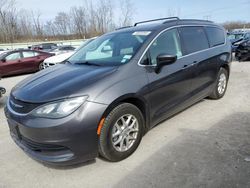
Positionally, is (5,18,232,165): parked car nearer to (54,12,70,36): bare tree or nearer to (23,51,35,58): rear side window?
(23,51,35,58): rear side window

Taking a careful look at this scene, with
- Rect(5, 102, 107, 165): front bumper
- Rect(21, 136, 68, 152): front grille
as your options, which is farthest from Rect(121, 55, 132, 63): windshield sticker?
Rect(21, 136, 68, 152): front grille

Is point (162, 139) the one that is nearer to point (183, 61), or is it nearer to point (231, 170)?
point (231, 170)

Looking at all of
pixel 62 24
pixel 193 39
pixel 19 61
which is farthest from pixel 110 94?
pixel 62 24

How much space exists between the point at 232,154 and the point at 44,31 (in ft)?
193

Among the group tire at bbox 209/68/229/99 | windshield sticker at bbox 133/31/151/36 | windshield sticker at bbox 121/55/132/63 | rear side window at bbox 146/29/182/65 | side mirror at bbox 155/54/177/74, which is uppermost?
windshield sticker at bbox 133/31/151/36

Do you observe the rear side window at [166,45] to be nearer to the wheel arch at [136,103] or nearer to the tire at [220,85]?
the wheel arch at [136,103]

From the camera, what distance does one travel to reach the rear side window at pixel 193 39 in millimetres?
3939

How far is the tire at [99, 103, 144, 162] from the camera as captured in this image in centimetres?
268

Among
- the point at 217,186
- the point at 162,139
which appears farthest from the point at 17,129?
the point at 217,186

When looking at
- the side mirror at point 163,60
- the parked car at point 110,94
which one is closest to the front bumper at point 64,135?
the parked car at point 110,94

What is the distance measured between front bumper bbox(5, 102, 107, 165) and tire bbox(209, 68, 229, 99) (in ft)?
11.0

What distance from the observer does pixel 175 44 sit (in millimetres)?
3740

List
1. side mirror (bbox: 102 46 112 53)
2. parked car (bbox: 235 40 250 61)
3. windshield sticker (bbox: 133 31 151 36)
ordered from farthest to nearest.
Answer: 1. parked car (bbox: 235 40 250 61)
2. side mirror (bbox: 102 46 112 53)
3. windshield sticker (bbox: 133 31 151 36)

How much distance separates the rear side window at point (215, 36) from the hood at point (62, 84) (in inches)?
110
